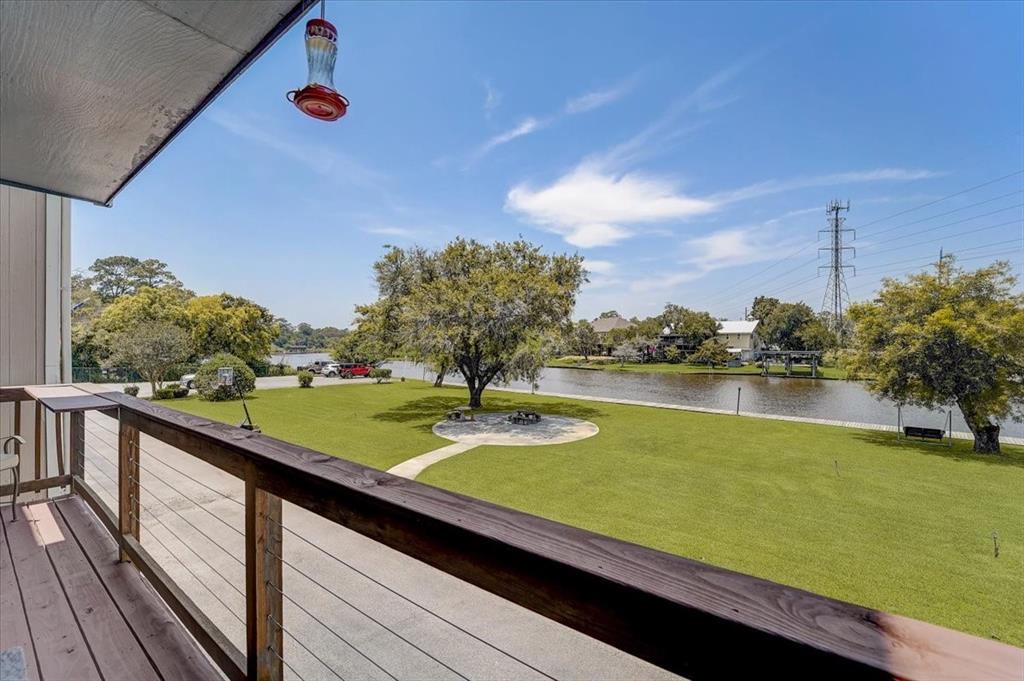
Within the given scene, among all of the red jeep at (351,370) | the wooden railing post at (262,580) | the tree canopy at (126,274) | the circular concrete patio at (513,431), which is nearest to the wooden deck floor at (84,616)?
the wooden railing post at (262,580)

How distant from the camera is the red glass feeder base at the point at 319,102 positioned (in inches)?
77.3

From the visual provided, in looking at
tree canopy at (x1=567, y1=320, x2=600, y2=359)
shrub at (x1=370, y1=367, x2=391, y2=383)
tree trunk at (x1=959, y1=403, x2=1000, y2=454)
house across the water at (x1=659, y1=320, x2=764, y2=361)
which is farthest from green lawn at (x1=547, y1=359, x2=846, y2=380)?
tree trunk at (x1=959, y1=403, x2=1000, y2=454)

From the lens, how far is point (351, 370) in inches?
1104

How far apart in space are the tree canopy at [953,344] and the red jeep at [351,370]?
2497 cm

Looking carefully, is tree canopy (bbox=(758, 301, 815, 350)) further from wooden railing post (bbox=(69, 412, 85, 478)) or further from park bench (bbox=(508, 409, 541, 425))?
wooden railing post (bbox=(69, 412, 85, 478))

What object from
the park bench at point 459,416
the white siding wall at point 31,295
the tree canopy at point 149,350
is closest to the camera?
the white siding wall at point 31,295

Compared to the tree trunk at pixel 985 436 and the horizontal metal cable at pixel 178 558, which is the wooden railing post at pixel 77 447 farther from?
the tree trunk at pixel 985 436

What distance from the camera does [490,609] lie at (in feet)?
12.2

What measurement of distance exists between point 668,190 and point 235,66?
23413mm

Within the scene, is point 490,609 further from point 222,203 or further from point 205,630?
point 222,203

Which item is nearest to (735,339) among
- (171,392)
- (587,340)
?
(587,340)

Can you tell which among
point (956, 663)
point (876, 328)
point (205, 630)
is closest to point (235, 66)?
point (205, 630)

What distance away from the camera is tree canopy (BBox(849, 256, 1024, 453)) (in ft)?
37.1

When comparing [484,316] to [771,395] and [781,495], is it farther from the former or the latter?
[771,395]
